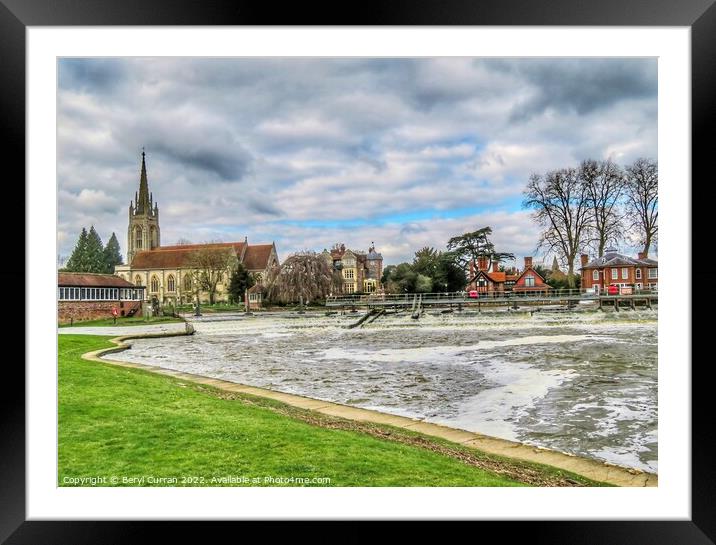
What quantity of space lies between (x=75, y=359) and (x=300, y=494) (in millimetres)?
1890

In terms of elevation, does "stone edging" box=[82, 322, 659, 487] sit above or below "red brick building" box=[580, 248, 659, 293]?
below

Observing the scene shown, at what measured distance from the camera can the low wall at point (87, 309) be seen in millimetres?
2922

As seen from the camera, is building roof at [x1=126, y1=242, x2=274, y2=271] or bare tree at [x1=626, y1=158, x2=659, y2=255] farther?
building roof at [x1=126, y1=242, x2=274, y2=271]

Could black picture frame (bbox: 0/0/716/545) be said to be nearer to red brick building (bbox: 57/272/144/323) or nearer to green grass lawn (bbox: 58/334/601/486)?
green grass lawn (bbox: 58/334/601/486)

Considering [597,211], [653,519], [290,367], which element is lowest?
[653,519]

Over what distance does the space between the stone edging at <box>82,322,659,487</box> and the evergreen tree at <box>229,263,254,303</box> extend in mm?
435

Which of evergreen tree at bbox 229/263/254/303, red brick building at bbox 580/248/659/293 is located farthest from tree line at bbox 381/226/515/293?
evergreen tree at bbox 229/263/254/303

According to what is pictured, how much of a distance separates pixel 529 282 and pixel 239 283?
7.67 ft

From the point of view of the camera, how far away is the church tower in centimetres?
301

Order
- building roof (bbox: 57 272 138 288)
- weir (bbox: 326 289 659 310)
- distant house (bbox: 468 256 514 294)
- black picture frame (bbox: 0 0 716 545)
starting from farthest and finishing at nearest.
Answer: weir (bbox: 326 289 659 310), distant house (bbox: 468 256 514 294), building roof (bbox: 57 272 138 288), black picture frame (bbox: 0 0 716 545)

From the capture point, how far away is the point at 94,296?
3.09 metres
